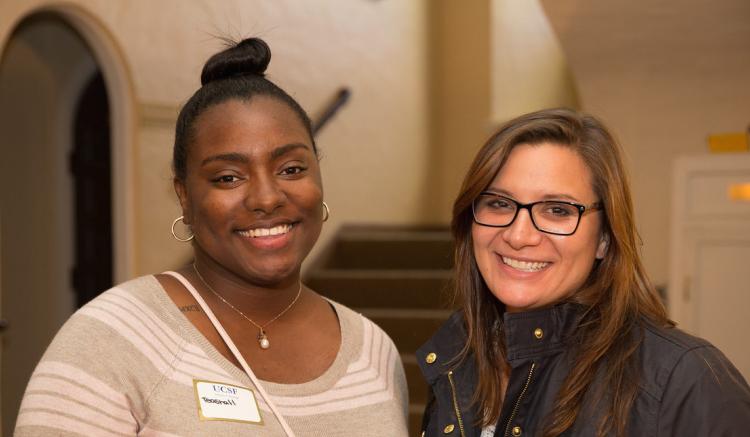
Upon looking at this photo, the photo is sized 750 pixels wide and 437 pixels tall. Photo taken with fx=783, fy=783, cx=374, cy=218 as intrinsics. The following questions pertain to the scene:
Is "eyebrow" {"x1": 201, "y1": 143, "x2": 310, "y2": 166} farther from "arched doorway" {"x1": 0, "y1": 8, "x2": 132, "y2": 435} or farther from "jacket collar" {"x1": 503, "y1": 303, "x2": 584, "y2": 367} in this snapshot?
"arched doorway" {"x1": 0, "y1": 8, "x2": 132, "y2": 435}

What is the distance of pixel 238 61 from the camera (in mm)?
1548

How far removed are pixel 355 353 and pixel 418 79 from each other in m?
5.34

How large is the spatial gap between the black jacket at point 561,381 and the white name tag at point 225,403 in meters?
0.43

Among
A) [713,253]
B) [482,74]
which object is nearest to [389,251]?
[482,74]

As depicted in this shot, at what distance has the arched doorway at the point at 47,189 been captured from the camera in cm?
483

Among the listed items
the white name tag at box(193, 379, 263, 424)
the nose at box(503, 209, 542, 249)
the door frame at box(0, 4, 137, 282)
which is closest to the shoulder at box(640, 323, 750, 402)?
the nose at box(503, 209, 542, 249)

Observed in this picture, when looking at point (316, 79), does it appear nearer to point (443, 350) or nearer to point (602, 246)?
point (443, 350)

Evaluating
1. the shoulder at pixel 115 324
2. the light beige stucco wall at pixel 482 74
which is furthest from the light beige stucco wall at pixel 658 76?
the shoulder at pixel 115 324

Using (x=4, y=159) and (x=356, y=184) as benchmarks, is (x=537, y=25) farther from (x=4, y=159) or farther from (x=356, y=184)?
(x=4, y=159)

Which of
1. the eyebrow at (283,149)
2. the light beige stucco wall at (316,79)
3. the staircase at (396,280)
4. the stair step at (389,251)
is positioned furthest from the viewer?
the stair step at (389,251)

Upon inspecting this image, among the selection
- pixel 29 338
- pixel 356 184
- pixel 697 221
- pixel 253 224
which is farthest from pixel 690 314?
pixel 29 338

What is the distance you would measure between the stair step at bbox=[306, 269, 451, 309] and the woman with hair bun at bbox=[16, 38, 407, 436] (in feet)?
10.5

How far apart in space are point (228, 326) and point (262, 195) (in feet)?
0.92

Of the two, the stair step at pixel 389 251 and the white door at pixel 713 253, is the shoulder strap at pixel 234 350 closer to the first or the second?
the white door at pixel 713 253
